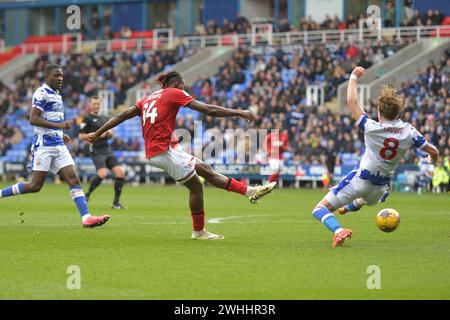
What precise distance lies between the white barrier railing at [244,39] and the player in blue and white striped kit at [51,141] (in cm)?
2877

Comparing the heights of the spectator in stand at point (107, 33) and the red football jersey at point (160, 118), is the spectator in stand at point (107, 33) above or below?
above

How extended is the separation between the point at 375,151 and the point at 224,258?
8.27 feet

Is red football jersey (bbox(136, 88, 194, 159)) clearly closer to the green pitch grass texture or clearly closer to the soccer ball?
the green pitch grass texture

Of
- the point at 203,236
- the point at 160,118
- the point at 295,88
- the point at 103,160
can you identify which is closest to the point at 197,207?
the point at 203,236

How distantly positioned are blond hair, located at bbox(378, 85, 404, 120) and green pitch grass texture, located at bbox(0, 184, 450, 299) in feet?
5.67

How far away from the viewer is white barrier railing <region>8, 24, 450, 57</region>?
4362cm

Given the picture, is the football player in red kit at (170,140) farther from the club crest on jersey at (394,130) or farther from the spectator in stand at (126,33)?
the spectator in stand at (126,33)

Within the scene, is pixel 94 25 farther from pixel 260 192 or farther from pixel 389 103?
pixel 389 103

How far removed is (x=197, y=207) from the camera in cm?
1416

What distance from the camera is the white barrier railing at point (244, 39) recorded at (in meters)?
43.6

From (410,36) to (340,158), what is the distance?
978 cm

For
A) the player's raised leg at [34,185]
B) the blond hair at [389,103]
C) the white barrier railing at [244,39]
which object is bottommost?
the player's raised leg at [34,185]

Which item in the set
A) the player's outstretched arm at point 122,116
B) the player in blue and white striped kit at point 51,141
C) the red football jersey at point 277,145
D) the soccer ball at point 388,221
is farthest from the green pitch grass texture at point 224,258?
the red football jersey at point 277,145
